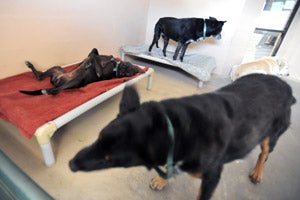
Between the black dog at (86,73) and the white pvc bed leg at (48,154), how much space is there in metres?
0.60

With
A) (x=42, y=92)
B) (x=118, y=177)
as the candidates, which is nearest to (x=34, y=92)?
(x=42, y=92)

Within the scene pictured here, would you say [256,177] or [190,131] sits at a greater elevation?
[190,131]

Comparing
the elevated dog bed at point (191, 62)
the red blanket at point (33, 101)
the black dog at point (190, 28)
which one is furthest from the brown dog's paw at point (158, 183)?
the black dog at point (190, 28)

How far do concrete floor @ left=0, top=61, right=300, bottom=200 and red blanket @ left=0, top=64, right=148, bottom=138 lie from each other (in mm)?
290

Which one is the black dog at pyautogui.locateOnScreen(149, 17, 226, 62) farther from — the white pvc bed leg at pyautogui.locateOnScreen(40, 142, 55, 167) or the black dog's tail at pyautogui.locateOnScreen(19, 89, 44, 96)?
the white pvc bed leg at pyautogui.locateOnScreen(40, 142, 55, 167)

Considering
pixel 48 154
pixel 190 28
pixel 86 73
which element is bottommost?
pixel 48 154

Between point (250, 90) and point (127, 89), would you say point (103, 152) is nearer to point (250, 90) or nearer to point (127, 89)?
point (127, 89)

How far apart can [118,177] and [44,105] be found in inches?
34.6

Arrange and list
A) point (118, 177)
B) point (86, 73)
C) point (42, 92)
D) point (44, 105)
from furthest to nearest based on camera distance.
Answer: point (86, 73) < point (42, 92) < point (44, 105) < point (118, 177)

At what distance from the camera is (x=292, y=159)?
5.66 feet

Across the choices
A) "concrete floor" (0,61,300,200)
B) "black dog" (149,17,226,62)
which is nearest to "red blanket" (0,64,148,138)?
"concrete floor" (0,61,300,200)

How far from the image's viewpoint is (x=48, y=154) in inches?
50.3

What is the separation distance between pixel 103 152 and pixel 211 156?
0.46 metres

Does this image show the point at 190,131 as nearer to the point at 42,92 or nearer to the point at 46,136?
the point at 46,136
